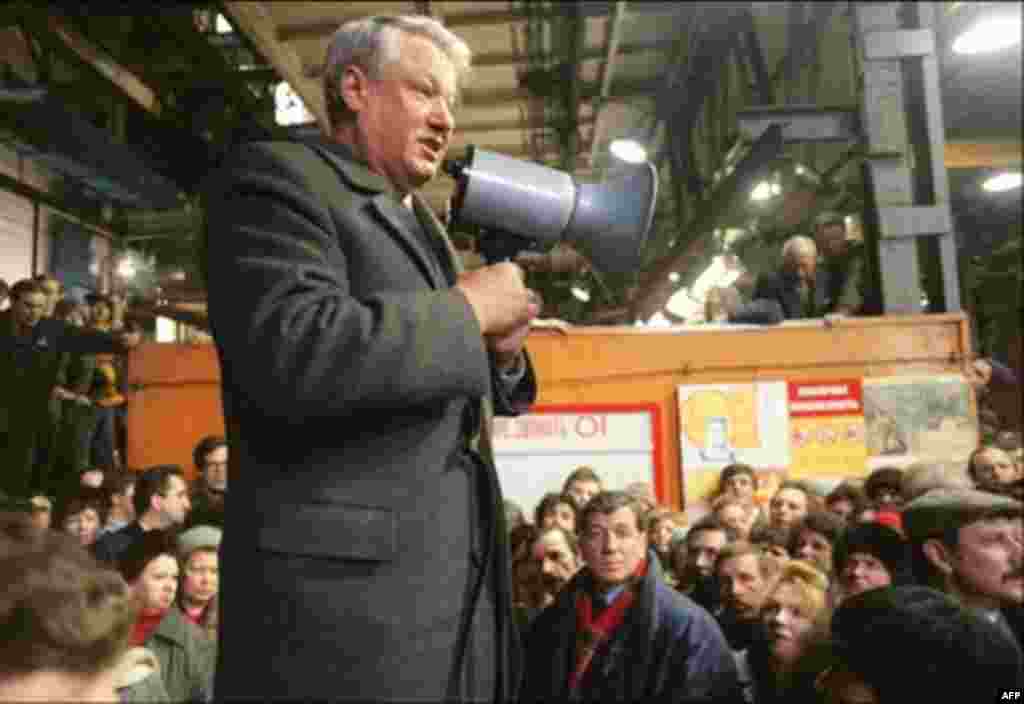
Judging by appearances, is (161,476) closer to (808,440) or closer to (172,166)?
(172,166)

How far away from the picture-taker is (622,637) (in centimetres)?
301

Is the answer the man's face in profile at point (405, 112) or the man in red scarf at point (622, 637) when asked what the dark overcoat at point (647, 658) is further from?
the man's face in profile at point (405, 112)

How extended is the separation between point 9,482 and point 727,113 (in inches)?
306

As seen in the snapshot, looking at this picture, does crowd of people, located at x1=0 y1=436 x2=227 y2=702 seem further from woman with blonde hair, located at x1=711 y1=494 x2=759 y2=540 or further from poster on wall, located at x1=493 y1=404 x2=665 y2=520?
woman with blonde hair, located at x1=711 y1=494 x2=759 y2=540

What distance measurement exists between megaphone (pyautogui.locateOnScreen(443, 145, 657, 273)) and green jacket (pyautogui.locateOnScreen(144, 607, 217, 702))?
2278 mm

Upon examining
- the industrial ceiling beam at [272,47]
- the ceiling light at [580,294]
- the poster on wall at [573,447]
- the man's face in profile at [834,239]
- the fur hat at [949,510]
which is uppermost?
the industrial ceiling beam at [272,47]

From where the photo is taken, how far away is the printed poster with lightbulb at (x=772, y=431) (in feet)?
17.6

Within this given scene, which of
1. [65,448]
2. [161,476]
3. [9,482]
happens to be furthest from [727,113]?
[9,482]

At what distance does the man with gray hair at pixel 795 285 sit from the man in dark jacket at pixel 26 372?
4.41m

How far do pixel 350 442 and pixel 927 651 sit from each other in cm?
164

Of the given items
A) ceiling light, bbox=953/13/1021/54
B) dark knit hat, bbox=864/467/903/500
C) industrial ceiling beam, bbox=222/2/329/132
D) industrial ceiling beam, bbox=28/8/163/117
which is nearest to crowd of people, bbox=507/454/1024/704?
dark knit hat, bbox=864/467/903/500

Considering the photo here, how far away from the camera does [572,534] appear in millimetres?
4102

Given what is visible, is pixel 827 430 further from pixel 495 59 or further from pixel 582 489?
pixel 495 59

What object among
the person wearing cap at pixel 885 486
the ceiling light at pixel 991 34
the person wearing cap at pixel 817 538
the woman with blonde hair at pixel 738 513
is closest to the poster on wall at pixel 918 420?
the person wearing cap at pixel 885 486
